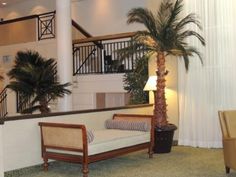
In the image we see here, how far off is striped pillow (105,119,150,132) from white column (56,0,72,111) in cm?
192

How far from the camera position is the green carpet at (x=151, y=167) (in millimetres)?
5434

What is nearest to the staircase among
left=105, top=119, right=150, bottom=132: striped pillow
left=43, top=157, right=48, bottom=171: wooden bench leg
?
left=105, top=119, right=150, bottom=132: striped pillow

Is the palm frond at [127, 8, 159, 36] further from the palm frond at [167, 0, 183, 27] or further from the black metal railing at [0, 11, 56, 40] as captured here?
the black metal railing at [0, 11, 56, 40]

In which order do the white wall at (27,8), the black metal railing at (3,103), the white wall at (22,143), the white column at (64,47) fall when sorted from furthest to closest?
→ the white wall at (27,8) → the black metal railing at (3,103) → the white column at (64,47) → the white wall at (22,143)

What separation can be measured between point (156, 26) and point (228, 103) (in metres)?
1.95

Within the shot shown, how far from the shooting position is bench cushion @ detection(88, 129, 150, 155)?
5.44m

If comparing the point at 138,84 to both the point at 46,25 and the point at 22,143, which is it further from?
the point at 46,25

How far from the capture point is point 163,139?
693cm

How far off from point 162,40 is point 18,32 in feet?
23.6

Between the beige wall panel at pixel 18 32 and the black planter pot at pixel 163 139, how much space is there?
6.89m

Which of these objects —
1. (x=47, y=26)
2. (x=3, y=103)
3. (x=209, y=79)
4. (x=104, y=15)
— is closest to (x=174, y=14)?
(x=209, y=79)

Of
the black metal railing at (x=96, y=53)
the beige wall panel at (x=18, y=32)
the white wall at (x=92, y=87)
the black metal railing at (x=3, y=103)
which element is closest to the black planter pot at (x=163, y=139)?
the white wall at (x=92, y=87)

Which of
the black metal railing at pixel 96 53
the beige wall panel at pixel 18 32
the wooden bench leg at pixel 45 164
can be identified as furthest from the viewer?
the beige wall panel at pixel 18 32

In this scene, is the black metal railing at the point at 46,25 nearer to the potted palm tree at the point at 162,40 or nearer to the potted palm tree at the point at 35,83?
the potted palm tree at the point at 35,83
